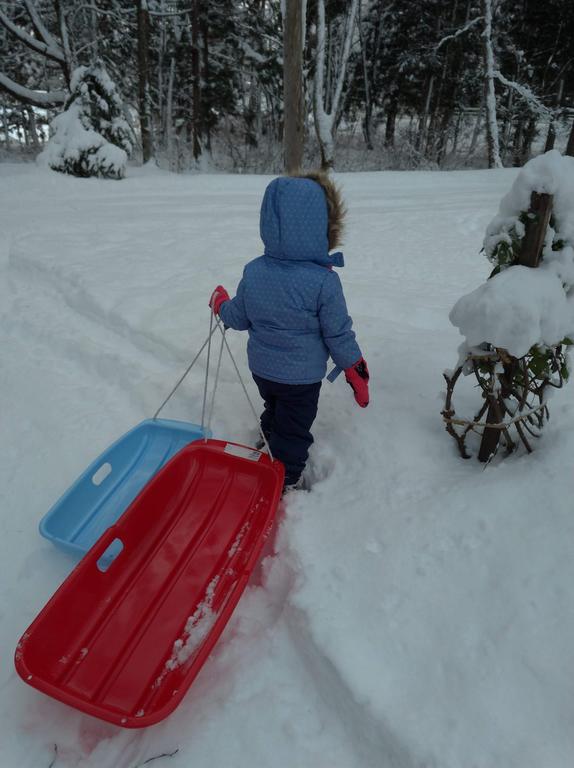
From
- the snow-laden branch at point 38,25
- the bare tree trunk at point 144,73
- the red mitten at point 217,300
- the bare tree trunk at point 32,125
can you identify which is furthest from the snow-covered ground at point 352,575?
the bare tree trunk at point 32,125

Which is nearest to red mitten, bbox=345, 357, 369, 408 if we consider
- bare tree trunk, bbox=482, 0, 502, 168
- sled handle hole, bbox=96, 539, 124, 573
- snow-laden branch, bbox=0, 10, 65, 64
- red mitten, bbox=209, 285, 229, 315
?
red mitten, bbox=209, 285, 229, 315

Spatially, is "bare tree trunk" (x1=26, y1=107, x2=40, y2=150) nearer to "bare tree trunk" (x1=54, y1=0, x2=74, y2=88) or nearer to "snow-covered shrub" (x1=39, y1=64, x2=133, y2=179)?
"bare tree trunk" (x1=54, y1=0, x2=74, y2=88)

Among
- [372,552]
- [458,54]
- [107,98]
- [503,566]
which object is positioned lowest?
[372,552]

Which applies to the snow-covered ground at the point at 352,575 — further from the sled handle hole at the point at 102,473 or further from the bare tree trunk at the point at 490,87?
the bare tree trunk at the point at 490,87

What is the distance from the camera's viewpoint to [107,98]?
10.1 m

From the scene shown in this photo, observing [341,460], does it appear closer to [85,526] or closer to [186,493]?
[186,493]

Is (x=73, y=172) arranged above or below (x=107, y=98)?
below

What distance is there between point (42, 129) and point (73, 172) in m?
20.3

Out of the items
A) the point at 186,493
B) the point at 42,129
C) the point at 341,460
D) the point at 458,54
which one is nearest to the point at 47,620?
the point at 186,493

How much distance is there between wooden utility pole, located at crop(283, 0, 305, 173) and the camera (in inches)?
302

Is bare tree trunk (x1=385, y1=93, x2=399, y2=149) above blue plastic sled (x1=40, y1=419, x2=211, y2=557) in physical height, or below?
above

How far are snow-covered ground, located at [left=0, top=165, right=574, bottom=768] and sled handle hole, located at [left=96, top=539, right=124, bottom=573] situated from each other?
0.14 m

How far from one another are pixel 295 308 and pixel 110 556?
1249mm

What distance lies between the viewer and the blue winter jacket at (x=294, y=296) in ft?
5.71
